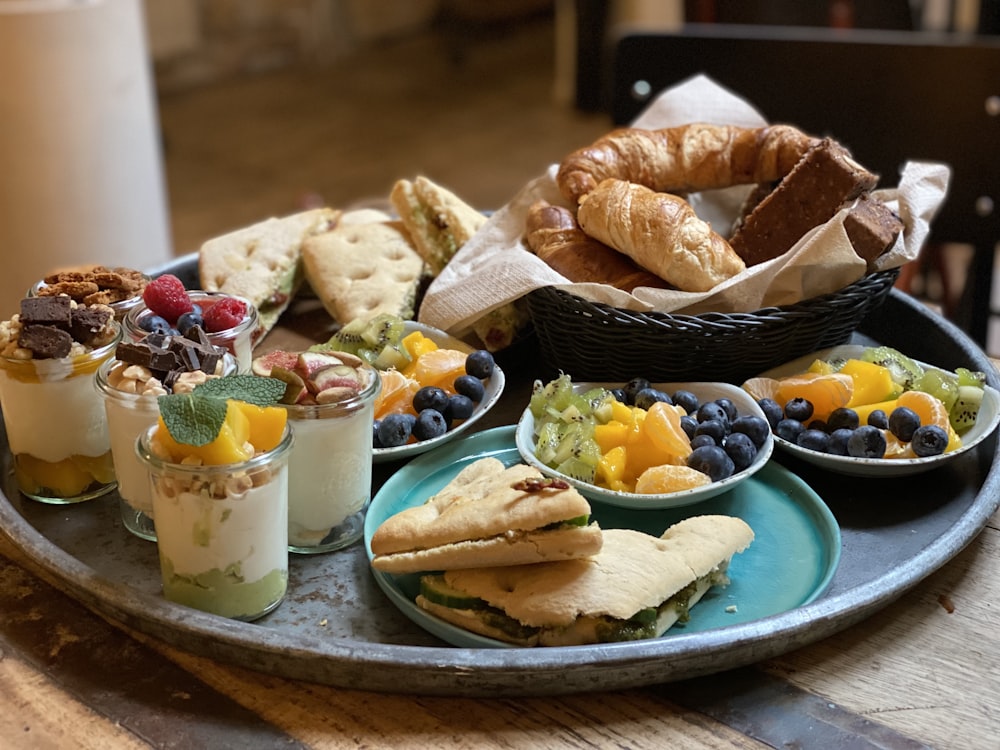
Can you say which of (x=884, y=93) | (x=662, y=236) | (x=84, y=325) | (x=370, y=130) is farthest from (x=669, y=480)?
(x=370, y=130)

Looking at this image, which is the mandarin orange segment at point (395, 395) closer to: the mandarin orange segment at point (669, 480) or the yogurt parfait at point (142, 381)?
the yogurt parfait at point (142, 381)

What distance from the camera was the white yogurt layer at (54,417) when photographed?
4.10 ft

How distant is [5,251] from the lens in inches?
122

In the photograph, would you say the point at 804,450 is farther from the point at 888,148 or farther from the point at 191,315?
the point at 888,148

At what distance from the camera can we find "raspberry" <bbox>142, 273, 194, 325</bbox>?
1.36 meters

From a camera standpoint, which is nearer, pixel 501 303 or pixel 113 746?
pixel 113 746

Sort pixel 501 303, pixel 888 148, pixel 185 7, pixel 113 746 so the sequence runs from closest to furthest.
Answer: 1. pixel 113 746
2. pixel 501 303
3. pixel 888 148
4. pixel 185 7

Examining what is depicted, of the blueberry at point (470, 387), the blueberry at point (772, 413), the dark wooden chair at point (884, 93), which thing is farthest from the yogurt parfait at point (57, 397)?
the dark wooden chair at point (884, 93)

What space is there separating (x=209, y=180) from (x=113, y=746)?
4.43m

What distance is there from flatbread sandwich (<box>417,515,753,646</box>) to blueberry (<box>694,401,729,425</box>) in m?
0.26

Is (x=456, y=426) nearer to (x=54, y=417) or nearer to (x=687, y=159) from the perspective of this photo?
(x=54, y=417)

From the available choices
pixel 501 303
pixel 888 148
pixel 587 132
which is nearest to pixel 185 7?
pixel 587 132

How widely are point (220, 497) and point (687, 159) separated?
3.50 feet

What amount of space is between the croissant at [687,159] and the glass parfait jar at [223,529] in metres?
0.85
